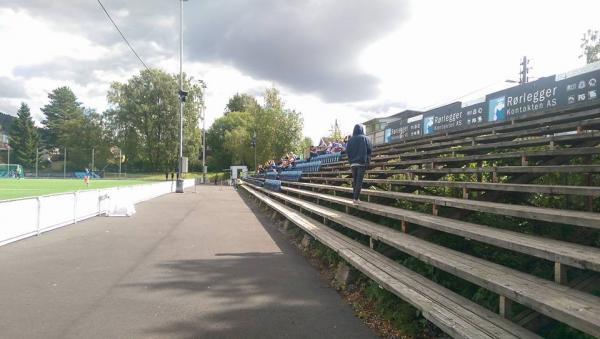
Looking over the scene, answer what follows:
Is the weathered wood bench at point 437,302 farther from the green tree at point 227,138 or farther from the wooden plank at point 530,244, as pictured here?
the green tree at point 227,138

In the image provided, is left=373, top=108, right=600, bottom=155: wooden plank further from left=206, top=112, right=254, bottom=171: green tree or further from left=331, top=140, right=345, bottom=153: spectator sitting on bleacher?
left=206, top=112, right=254, bottom=171: green tree

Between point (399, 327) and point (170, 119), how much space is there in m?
71.8

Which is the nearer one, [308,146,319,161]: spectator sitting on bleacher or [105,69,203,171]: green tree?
[308,146,319,161]: spectator sitting on bleacher

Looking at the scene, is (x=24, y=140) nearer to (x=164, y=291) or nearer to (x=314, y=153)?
(x=314, y=153)

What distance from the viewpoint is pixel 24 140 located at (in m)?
95.2

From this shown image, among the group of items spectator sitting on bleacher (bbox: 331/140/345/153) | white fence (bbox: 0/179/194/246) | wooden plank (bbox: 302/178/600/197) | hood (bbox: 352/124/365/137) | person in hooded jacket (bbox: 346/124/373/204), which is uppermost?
spectator sitting on bleacher (bbox: 331/140/345/153)

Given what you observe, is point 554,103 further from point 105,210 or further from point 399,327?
point 105,210

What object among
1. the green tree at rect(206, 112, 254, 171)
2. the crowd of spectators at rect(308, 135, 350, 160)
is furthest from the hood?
the green tree at rect(206, 112, 254, 171)

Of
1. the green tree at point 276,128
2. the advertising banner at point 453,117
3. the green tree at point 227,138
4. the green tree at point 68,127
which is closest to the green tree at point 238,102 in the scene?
the green tree at point 227,138

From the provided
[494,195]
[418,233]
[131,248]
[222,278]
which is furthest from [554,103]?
[131,248]

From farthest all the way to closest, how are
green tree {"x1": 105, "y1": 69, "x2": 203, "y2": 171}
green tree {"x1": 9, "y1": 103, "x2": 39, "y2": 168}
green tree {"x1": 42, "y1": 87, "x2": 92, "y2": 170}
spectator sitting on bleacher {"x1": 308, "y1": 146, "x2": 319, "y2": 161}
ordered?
green tree {"x1": 9, "y1": 103, "x2": 39, "y2": 168}, green tree {"x1": 42, "y1": 87, "x2": 92, "y2": 170}, green tree {"x1": 105, "y1": 69, "x2": 203, "y2": 171}, spectator sitting on bleacher {"x1": 308, "y1": 146, "x2": 319, "y2": 161}

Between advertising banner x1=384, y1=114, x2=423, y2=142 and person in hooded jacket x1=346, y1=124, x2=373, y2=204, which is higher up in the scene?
advertising banner x1=384, y1=114, x2=423, y2=142

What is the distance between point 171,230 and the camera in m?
10.8

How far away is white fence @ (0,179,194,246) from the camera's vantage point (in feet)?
27.6
